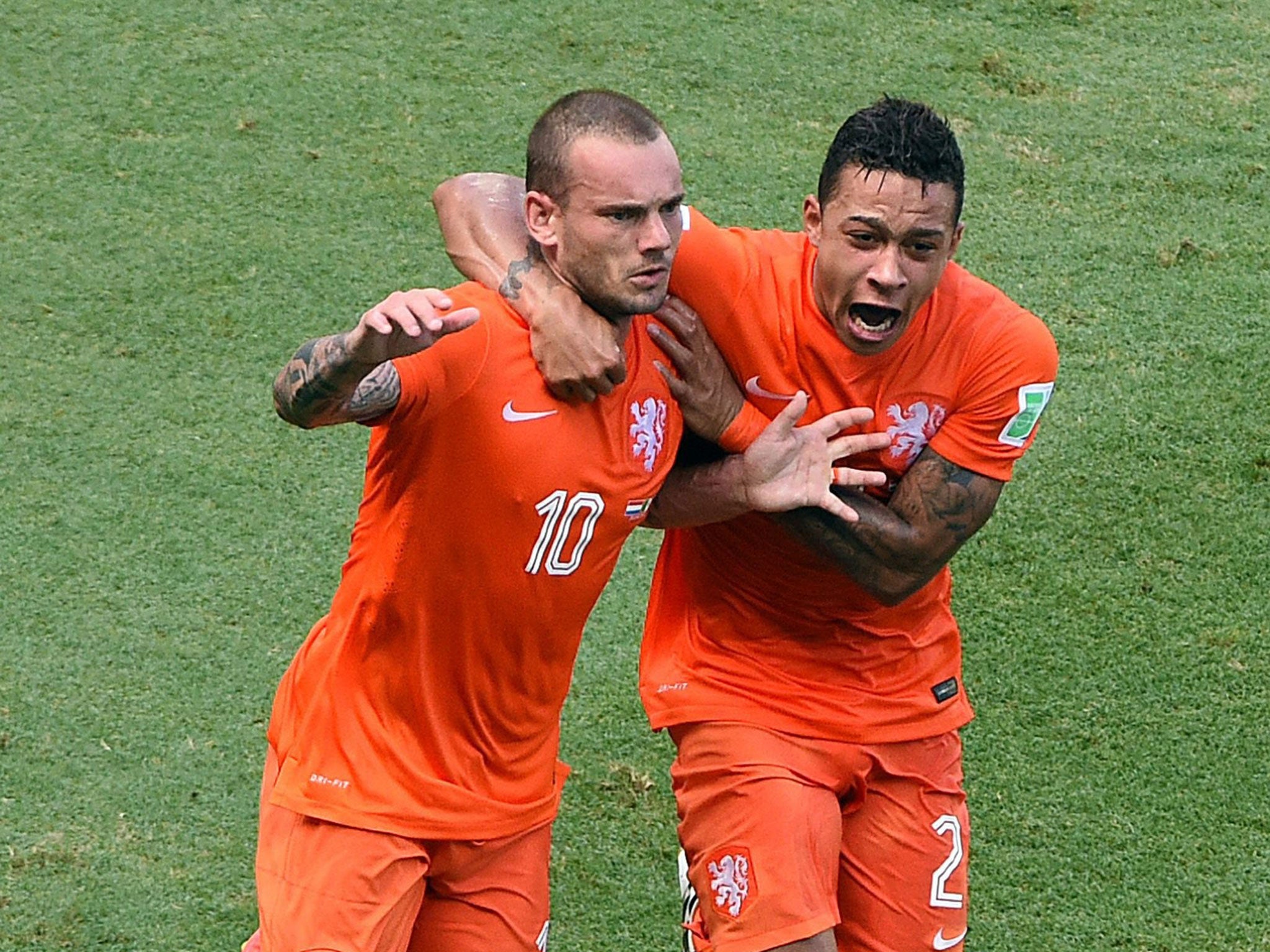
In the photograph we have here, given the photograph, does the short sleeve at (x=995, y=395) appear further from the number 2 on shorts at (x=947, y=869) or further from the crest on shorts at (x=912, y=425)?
the number 2 on shorts at (x=947, y=869)

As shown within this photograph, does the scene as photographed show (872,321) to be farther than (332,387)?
Yes

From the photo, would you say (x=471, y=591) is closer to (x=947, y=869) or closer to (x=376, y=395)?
(x=376, y=395)

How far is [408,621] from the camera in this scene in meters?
4.24

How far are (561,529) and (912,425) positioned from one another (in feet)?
3.23

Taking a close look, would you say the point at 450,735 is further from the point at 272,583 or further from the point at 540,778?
the point at 272,583

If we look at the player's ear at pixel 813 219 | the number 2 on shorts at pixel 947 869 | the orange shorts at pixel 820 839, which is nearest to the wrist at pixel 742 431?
the player's ear at pixel 813 219

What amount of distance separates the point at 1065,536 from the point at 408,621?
3430 mm

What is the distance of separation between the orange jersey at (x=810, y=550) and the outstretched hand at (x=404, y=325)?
43.3 inches

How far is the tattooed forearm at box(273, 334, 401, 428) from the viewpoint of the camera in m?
3.74

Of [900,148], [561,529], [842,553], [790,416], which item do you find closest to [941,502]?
[842,553]

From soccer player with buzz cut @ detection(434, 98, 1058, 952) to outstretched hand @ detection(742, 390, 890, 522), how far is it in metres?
0.07

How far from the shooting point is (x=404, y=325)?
3559 millimetres

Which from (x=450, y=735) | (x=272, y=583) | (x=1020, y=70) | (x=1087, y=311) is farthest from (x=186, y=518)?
(x=1020, y=70)

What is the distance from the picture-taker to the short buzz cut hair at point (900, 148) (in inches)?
175
